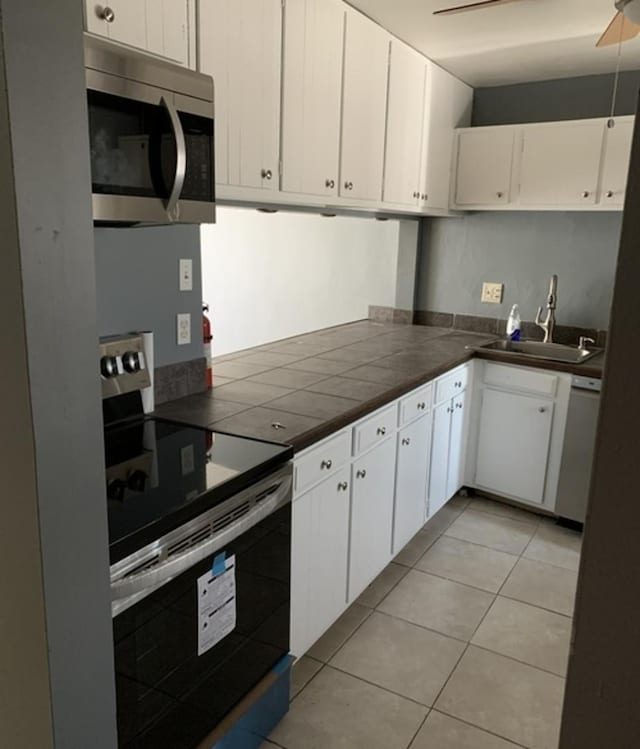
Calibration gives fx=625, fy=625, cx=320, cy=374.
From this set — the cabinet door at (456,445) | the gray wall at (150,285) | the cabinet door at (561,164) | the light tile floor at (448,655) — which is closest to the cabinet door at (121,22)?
the gray wall at (150,285)

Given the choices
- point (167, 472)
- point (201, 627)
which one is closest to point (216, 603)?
point (201, 627)

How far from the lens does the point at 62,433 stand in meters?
0.81

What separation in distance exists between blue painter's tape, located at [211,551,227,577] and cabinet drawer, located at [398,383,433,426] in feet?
3.96

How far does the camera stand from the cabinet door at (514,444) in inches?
128

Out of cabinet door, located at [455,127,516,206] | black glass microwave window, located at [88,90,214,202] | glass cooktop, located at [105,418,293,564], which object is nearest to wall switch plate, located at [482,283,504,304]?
cabinet door, located at [455,127,516,206]

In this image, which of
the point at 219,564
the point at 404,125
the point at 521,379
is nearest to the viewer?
the point at 219,564

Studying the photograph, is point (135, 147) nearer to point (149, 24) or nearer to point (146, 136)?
point (146, 136)

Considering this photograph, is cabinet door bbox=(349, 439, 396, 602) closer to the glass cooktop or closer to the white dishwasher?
the glass cooktop

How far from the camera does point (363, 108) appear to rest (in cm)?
268

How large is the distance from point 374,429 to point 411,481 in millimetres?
579

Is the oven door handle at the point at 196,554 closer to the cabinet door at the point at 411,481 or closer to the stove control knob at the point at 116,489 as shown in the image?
the stove control knob at the point at 116,489

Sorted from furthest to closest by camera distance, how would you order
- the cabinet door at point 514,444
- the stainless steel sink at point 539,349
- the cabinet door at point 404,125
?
the stainless steel sink at point 539,349 < the cabinet door at point 514,444 < the cabinet door at point 404,125

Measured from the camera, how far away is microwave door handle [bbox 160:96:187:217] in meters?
1.50

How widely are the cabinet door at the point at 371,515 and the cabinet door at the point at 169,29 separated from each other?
141 centimetres
